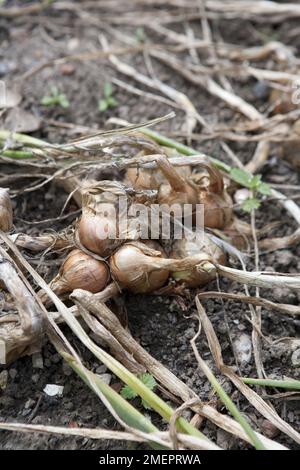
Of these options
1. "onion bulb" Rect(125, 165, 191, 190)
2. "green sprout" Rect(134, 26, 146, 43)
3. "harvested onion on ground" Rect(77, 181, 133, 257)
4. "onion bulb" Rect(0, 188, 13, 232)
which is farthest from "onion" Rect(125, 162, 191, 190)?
"green sprout" Rect(134, 26, 146, 43)

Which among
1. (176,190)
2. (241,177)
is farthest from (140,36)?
(176,190)

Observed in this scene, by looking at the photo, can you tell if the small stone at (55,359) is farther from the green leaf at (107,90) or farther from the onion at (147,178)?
the green leaf at (107,90)

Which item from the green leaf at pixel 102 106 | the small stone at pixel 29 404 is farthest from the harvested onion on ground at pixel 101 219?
the green leaf at pixel 102 106

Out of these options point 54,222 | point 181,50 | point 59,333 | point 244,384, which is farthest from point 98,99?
point 244,384

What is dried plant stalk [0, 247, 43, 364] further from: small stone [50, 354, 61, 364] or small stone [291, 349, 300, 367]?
small stone [291, 349, 300, 367]

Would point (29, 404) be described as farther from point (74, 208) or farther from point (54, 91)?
point (54, 91)

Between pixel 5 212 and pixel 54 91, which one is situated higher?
pixel 54 91

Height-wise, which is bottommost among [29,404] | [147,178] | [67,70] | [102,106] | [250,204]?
[29,404]
